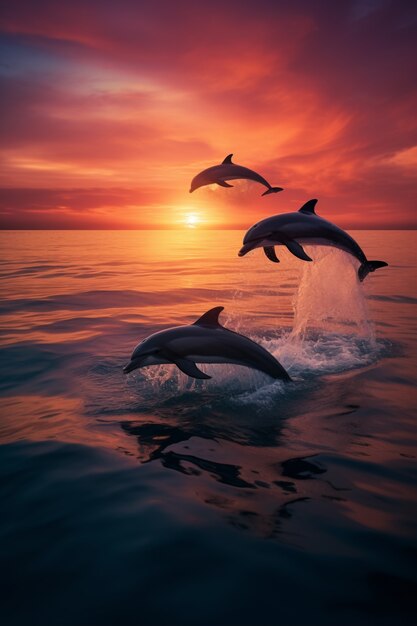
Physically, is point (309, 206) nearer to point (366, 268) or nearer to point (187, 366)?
point (366, 268)

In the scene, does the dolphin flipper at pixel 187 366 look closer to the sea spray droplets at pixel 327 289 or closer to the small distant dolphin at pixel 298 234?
the small distant dolphin at pixel 298 234

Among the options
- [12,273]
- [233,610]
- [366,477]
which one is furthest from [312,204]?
[12,273]

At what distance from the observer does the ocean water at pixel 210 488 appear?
361 centimetres

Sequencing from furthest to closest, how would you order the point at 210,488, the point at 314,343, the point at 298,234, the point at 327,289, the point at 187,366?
the point at 327,289, the point at 314,343, the point at 298,234, the point at 187,366, the point at 210,488

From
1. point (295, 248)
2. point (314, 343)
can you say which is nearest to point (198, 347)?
point (295, 248)

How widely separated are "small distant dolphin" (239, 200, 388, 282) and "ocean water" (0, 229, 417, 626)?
1853mm

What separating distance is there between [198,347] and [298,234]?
118 inches

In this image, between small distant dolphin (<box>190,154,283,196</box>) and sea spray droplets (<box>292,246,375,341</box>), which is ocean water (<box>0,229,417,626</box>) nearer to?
sea spray droplets (<box>292,246,375,341</box>)

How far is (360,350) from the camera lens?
11.5 meters

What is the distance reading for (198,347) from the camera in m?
7.55

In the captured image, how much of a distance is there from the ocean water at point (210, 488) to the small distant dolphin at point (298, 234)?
1853 millimetres

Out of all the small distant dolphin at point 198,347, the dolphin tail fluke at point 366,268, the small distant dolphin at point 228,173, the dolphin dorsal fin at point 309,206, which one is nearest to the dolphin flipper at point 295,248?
the dolphin dorsal fin at point 309,206

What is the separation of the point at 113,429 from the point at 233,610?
145 inches

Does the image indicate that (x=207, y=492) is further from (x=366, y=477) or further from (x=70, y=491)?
(x=366, y=477)
